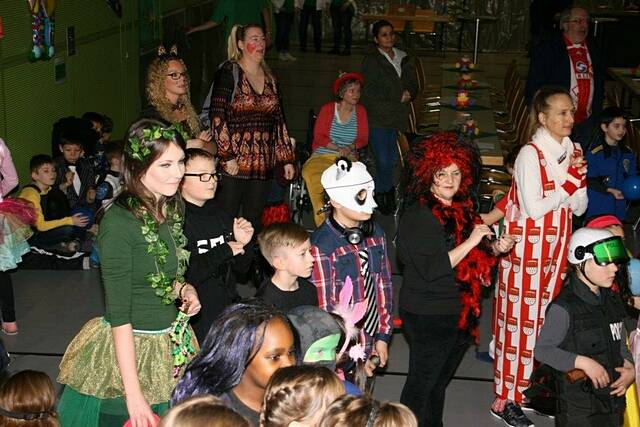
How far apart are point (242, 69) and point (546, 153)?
207cm

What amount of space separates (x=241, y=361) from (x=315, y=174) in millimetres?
4330

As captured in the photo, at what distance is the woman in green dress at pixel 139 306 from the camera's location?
3299 millimetres

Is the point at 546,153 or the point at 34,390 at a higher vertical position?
the point at 546,153

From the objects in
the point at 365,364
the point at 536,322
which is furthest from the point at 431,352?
the point at 536,322

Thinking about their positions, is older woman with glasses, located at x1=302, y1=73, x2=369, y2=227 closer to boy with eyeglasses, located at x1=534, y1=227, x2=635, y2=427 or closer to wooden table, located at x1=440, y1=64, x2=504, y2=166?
wooden table, located at x1=440, y1=64, x2=504, y2=166

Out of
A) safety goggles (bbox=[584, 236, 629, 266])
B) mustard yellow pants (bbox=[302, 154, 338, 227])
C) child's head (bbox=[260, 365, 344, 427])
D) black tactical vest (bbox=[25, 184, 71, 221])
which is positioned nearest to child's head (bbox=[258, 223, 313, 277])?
safety goggles (bbox=[584, 236, 629, 266])

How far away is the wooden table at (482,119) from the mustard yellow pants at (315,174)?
1.28 m

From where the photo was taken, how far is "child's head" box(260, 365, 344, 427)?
2.69 meters

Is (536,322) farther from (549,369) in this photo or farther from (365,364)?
(365,364)

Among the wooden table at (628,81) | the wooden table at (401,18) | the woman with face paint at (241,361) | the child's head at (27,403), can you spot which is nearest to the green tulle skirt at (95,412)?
the child's head at (27,403)

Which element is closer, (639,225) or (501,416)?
(501,416)

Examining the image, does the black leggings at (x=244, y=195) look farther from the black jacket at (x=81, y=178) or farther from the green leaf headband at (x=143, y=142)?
the green leaf headband at (x=143, y=142)

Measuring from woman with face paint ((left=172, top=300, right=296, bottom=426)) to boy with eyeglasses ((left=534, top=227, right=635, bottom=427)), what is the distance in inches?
52.8

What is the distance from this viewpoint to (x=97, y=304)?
672 cm
